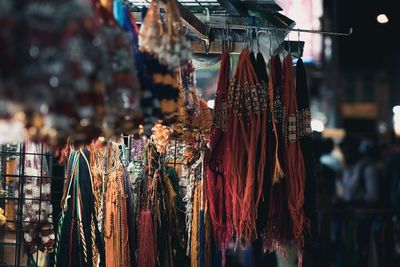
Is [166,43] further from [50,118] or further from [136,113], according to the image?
[50,118]

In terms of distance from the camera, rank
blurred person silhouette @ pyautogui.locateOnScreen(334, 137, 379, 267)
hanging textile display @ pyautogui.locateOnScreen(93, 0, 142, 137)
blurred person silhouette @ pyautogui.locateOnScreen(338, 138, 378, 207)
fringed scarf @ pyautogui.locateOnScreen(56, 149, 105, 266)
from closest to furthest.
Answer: hanging textile display @ pyautogui.locateOnScreen(93, 0, 142, 137)
fringed scarf @ pyautogui.locateOnScreen(56, 149, 105, 266)
blurred person silhouette @ pyautogui.locateOnScreen(334, 137, 379, 267)
blurred person silhouette @ pyautogui.locateOnScreen(338, 138, 378, 207)

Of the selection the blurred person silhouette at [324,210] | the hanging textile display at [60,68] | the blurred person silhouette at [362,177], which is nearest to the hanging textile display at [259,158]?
the hanging textile display at [60,68]

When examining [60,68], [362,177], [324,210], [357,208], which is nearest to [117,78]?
[60,68]

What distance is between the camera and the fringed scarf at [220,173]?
523 cm

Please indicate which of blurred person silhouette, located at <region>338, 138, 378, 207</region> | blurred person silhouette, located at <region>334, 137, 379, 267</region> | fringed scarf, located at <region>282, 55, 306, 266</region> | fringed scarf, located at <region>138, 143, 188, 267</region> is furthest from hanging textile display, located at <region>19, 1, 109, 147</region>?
blurred person silhouette, located at <region>338, 138, 378, 207</region>

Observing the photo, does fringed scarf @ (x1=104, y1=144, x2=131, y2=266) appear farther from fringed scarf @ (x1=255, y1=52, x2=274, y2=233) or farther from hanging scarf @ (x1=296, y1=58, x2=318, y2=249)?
hanging scarf @ (x1=296, y1=58, x2=318, y2=249)

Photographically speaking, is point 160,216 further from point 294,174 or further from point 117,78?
point 117,78

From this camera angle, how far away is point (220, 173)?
531 centimetres

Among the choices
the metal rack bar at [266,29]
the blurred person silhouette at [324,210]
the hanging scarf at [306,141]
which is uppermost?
the metal rack bar at [266,29]

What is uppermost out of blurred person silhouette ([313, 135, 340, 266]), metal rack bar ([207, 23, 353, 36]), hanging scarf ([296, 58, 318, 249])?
metal rack bar ([207, 23, 353, 36])

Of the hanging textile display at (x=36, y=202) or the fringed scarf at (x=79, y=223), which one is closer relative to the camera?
the fringed scarf at (x=79, y=223)

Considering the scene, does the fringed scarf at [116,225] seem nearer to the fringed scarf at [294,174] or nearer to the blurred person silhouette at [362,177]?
the fringed scarf at [294,174]

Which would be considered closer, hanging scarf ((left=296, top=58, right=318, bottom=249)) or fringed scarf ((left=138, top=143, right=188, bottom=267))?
hanging scarf ((left=296, top=58, right=318, bottom=249))

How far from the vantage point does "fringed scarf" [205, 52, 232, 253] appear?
5.23m
